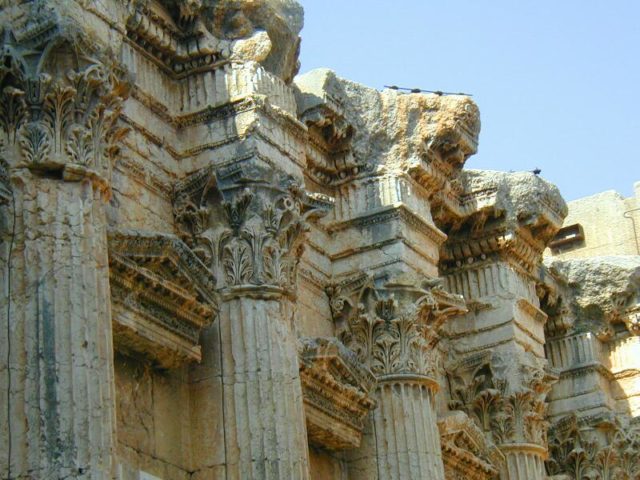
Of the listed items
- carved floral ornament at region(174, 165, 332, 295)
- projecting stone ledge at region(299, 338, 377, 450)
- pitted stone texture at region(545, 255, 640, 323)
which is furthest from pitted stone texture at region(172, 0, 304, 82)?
pitted stone texture at region(545, 255, 640, 323)

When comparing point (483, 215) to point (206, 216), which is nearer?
point (206, 216)

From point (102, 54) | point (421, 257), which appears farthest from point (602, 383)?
point (102, 54)

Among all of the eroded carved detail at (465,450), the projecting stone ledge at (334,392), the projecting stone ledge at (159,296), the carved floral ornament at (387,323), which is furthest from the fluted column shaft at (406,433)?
the projecting stone ledge at (159,296)

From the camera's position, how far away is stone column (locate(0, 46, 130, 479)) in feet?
36.4

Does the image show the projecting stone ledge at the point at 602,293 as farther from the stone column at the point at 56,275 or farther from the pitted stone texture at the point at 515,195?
the stone column at the point at 56,275

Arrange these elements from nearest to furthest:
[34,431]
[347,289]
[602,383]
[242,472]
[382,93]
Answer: [34,431] < [242,472] < [347,289] < [382,93] < [602,383]

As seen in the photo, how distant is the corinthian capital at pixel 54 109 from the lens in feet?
39.1

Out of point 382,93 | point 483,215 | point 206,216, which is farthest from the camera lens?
point 483,215

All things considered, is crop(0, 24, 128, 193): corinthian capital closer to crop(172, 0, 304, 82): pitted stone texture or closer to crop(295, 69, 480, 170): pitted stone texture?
crop(172, 0, 304, 82): pitted stone texture

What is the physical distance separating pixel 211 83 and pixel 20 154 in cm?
416

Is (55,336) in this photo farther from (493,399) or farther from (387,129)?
(493,399)

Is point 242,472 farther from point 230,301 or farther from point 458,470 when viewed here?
point 458,470

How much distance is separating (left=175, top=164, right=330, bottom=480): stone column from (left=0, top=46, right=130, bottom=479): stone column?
245cm

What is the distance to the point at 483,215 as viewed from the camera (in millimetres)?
20297
